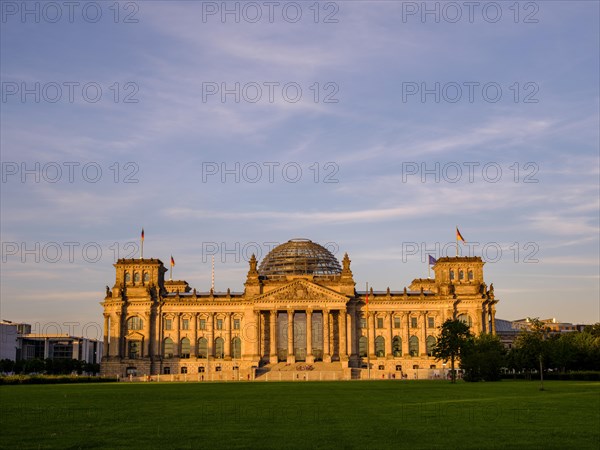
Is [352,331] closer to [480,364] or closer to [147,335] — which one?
[147,335]

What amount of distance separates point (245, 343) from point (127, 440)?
134m

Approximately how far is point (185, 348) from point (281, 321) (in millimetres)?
21808

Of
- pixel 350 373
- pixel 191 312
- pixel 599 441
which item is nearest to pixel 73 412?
pixel 599 441

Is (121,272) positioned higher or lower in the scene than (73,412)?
higher

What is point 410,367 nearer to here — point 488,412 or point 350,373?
point 350,373

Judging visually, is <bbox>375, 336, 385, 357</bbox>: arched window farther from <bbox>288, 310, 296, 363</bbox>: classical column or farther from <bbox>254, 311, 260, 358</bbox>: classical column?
<bbox>254, 311, 260, 358</bbox>: classical column

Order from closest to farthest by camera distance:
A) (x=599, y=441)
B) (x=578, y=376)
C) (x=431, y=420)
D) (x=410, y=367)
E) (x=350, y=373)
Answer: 1. (x=599, y=441)
2. (x=431, y=420)
3. (x=578, y=376)
4. (x=350, y=373)
5. (x=410, y=367)

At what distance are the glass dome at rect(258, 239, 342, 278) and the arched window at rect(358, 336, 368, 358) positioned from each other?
1873cm

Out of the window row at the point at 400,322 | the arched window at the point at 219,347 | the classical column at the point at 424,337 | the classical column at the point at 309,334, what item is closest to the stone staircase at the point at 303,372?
the classical column at the point at 309,334

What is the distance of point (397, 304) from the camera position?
6334 inches

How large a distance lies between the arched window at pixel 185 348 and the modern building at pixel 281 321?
0.22 metres

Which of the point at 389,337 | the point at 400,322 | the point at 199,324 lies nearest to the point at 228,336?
the point at 199,324

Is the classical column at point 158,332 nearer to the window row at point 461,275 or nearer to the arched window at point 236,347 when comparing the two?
the arched window at point 236,347

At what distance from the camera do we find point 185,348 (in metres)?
162
